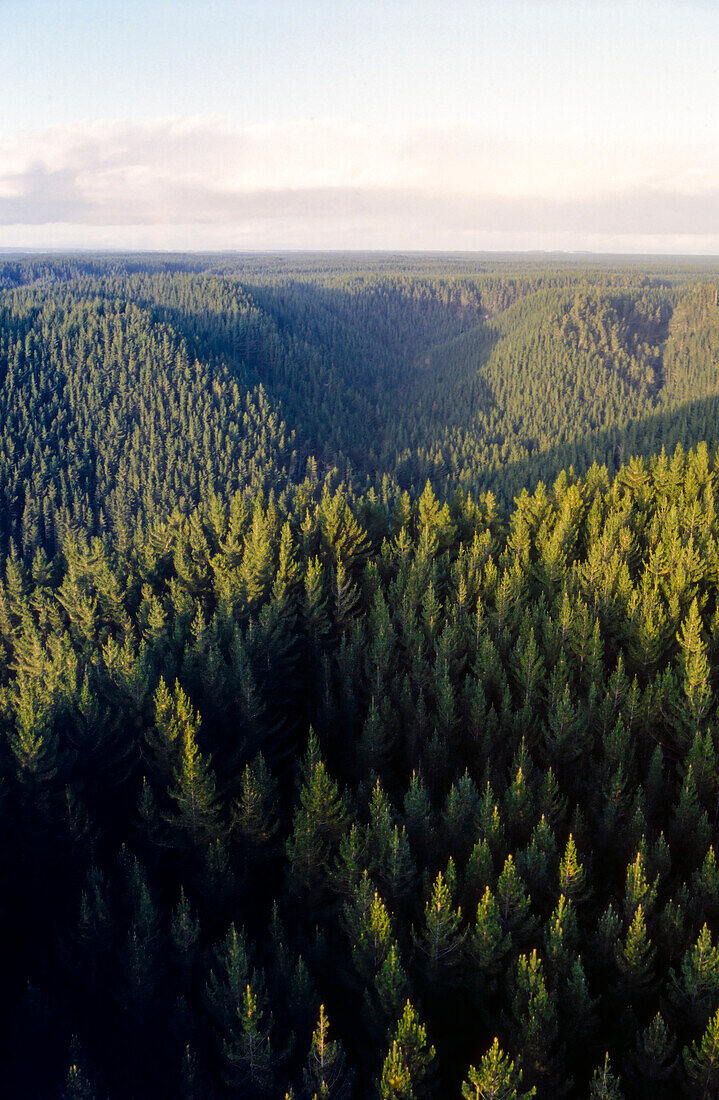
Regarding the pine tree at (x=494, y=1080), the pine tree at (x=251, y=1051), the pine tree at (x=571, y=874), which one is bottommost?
the pine tree at (x=251, y=1051)

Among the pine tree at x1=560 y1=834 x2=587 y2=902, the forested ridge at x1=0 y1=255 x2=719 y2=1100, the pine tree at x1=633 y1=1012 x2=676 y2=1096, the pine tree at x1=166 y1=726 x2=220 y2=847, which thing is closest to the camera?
the pine tree at x1=633 y1=1012 x2=676 y2=1096

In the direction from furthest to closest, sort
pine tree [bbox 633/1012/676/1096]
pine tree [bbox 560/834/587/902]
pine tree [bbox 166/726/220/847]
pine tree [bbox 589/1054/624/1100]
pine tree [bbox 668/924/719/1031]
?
1. pine tree [bbox 166/726/220/847]
2. pine tree [bbox 560/834/587/902]
3. pine tree [bbox 668/924/719/1031]
4. pine tree [bbox 633/1012/676/1096]
5. pine tree [bbox 589/1054/624/1100]

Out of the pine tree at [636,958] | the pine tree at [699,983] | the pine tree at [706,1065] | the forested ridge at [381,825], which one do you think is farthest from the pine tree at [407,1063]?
the pine tree at [699,983]

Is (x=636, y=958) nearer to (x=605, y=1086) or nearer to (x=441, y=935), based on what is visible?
(x=605, y=1086)

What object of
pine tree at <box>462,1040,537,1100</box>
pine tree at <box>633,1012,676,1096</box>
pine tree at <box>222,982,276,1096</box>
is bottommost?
pine tree at <box>222,982,276,1096</box>

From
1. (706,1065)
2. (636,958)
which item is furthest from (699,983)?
(706,1065)

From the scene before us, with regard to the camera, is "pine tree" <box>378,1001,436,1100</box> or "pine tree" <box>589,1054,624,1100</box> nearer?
"pine tree" <box>589,1054,624,1100</box>

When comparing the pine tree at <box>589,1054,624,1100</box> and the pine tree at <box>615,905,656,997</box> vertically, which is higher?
the pine tree at <box>615,905,656,997</box>

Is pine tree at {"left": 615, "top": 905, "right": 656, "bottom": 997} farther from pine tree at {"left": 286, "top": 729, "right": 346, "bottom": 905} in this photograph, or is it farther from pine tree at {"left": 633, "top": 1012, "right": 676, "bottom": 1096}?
pine tree at {"left": 286, "top": 729, "right": 346, "bottom": 905}

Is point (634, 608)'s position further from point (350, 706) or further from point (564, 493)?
point (564, 493)

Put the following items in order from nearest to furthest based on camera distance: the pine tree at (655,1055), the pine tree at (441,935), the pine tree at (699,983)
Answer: the pine tree at (655,1055), the pine tree at (699,983), the pine tree at (441,935)

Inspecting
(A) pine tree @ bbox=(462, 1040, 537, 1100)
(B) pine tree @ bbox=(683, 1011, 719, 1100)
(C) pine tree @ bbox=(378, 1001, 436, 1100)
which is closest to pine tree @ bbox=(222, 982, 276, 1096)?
(C) pine tree @ bbox=(378, 1001, 436, 1100)

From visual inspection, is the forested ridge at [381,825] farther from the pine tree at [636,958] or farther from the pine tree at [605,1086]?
the pine tree at [605,1086]
